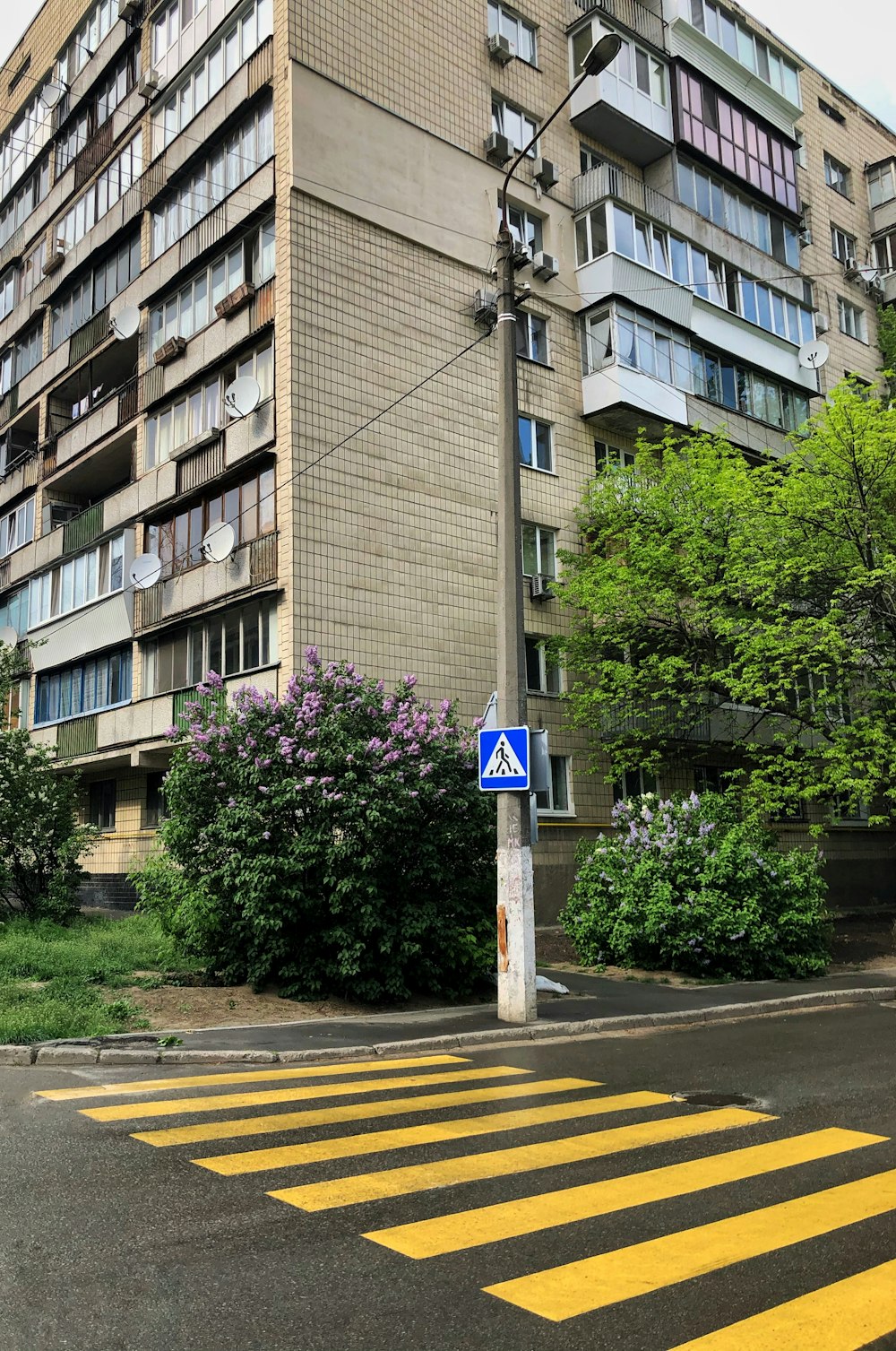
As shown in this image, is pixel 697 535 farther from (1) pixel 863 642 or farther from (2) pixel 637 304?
(2) pixel 637 304

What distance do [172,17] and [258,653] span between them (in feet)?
54.0

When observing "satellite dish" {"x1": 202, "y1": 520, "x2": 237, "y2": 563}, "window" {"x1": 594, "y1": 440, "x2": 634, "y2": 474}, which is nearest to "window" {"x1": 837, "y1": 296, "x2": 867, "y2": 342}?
"window" {"x1": 594, "y1": 440, "x2": 634, "y2": 474}

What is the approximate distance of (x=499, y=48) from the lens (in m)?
25.4

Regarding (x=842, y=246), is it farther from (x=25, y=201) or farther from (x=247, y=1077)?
(x=247, y=1077)

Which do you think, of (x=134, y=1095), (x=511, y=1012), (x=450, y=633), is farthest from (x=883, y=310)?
(x=134, y=1095)

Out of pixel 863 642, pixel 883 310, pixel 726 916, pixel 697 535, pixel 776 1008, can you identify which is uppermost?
pixel 883 310

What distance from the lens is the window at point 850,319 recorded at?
3528 cm

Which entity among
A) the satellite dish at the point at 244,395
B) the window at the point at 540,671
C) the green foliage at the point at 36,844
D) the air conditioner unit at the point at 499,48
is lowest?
the green foliage at the point at 36,844

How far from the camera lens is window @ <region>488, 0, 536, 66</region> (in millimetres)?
26031

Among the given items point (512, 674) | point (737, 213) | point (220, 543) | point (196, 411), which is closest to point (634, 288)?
point (737, 213)

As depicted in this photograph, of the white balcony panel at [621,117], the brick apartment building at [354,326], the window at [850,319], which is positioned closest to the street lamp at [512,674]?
the brick apartment building at [354,326]

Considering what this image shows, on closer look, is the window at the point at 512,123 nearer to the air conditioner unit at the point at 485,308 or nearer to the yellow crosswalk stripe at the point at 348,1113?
the air conditioner unit at the point at 485,308

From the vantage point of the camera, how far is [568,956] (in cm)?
1750

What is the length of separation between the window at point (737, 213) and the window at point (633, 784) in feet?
48.0
